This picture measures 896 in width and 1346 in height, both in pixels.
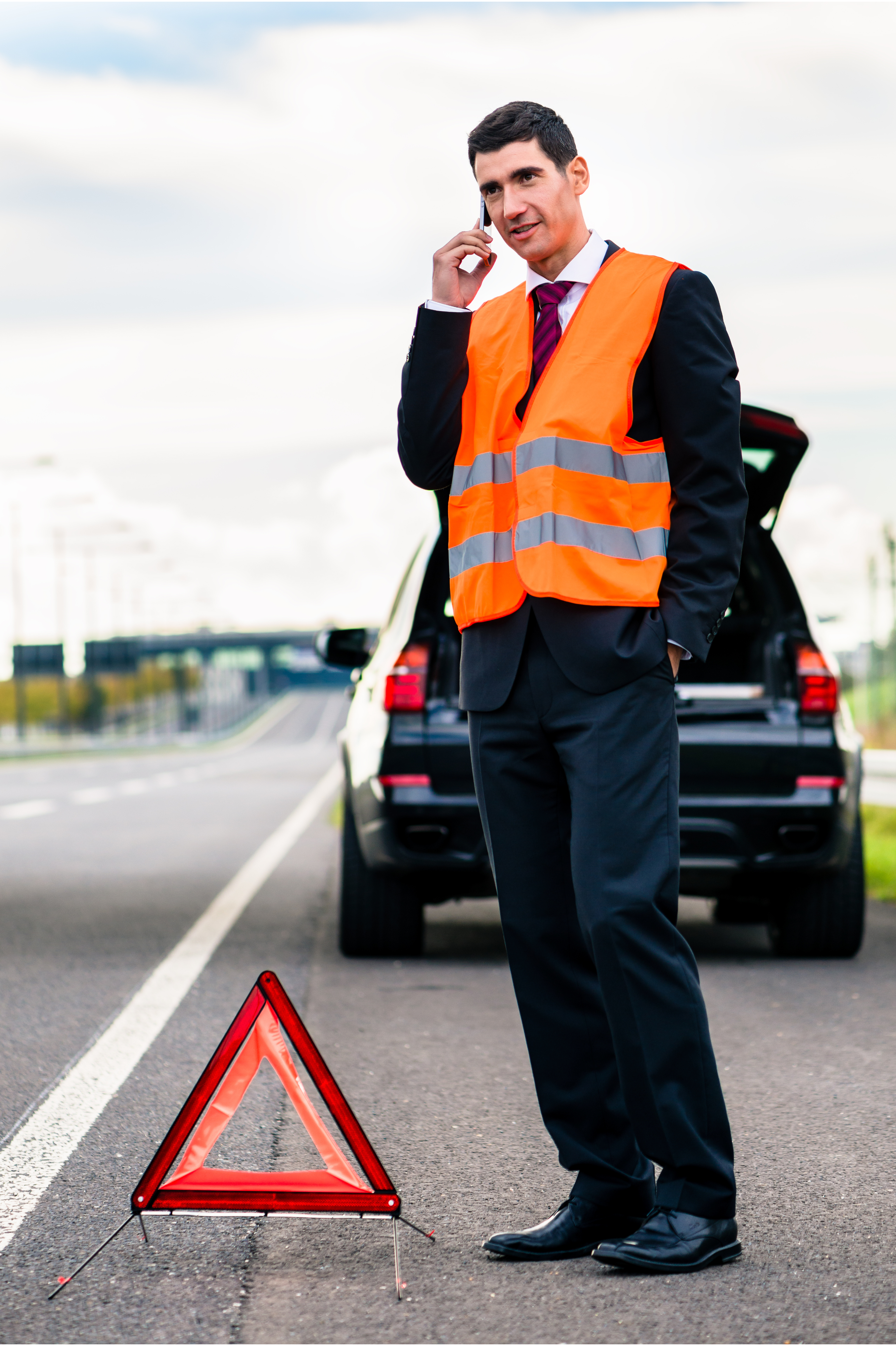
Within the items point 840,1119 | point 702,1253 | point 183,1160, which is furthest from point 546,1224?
point 840,1119

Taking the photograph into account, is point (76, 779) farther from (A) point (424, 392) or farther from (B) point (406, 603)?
(A) point (424, 392)

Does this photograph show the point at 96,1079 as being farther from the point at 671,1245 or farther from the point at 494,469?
the point at 494,469

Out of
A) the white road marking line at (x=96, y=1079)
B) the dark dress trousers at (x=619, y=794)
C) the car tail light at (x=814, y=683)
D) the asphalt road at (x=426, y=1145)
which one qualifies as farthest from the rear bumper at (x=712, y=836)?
the dark dress trousers at (x=619, y=794)

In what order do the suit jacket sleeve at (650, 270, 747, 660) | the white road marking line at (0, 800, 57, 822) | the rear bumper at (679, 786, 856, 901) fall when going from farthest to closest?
the white road marking line at (0, 800, 57, 822) < the rear bumper at (679, 786, 856, 901) < the suit jacket sleeve at (650, 270, 747, 660)

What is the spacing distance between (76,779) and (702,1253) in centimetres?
2824

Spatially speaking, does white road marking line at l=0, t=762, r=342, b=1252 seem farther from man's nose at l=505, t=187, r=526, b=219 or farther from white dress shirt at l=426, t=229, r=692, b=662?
man's nose at l=505, t=187, r=526, b=219

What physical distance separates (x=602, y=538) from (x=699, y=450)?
0.79 ft

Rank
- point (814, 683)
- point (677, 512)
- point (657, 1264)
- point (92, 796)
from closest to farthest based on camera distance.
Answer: point (657, 1264), point (677, 512), point (814, 683), point (92, 796)

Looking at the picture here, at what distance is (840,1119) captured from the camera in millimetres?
4340

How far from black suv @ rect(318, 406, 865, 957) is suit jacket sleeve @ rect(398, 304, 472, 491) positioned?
3005 millimetres

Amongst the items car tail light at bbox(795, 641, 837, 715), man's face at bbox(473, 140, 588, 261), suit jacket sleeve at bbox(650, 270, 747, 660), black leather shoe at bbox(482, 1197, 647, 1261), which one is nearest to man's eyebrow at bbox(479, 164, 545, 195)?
man's face at bbox(473, 140, 588, 261)

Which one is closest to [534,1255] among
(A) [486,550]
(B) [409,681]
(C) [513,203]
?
(A) [486,550]

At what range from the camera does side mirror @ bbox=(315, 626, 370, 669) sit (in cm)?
774

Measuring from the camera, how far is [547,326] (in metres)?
3.29
